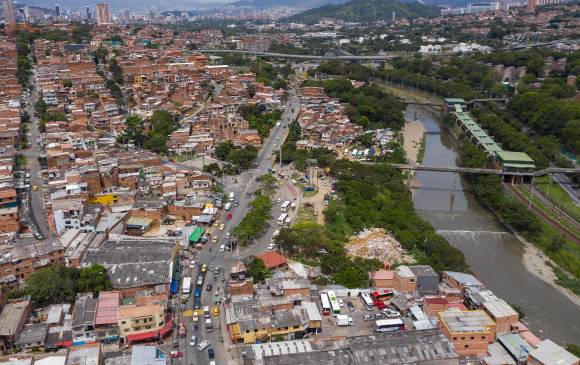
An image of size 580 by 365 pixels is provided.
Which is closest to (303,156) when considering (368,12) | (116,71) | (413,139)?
(413,139)

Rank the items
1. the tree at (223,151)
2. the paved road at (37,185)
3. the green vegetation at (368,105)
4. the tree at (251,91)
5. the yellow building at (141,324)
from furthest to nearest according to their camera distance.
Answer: the tree at (251,91) < the green vegetation at (368,105) < the tree at (223,151) < the paved road at (37,185) < the yellow building at (141,324)

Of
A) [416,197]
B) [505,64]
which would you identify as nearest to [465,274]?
[416,197]

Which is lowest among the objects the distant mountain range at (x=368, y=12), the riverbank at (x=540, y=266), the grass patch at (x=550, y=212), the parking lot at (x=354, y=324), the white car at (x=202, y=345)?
the riverbank at (x=540, y=266)

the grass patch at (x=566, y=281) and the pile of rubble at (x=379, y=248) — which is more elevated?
the pile of rubble at (x=379, y=248)

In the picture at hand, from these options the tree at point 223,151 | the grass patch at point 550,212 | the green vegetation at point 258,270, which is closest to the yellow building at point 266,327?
the green vegetation at point 258,270

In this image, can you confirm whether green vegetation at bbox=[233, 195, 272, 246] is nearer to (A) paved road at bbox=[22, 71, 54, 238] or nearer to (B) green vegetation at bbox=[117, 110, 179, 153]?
(A) paved road at bbox=[22, 71, 54, 238]

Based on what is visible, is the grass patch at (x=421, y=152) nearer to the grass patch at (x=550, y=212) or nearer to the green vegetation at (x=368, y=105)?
the green vegetation at (x=368, y=105)

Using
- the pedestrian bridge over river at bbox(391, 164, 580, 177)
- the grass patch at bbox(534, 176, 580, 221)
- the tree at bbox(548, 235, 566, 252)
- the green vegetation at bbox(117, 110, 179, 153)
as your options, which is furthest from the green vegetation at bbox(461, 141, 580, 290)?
the green vegetation at bbox(117, 110, 179, 153)
